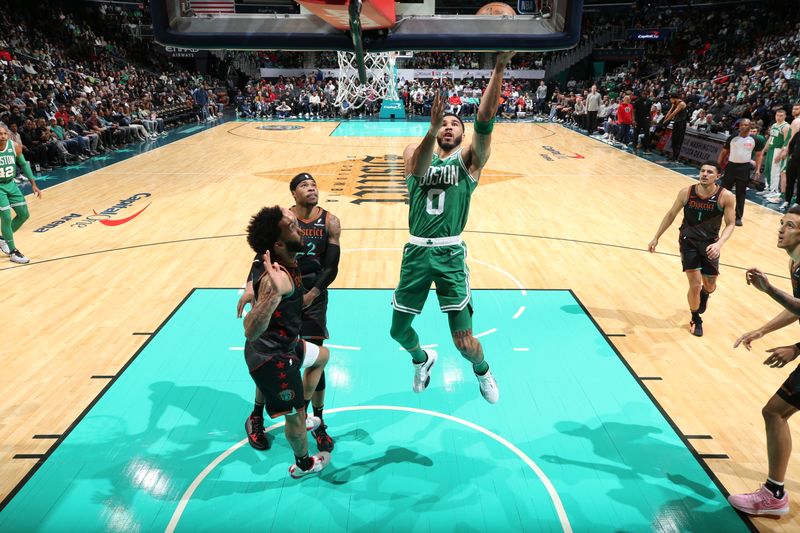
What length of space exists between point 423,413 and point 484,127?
7.48 ft

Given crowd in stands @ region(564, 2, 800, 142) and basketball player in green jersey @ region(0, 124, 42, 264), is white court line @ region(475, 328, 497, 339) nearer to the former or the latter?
basketball player in green jersey @ region(0, 124, 42, 264)

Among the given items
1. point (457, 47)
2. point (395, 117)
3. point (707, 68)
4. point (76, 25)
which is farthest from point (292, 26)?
point (76, 25)

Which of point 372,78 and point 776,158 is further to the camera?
point 372,78

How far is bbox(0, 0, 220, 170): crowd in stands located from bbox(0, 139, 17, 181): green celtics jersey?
15.9ft

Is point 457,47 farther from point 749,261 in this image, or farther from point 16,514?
point 749,261

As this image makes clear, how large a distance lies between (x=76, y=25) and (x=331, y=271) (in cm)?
3044

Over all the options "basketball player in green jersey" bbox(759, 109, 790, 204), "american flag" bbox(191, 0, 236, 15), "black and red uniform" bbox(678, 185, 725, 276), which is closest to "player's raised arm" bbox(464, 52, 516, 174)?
"american flag" bbox(191, 0, 236, 15)

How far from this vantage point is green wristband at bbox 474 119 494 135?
369cm

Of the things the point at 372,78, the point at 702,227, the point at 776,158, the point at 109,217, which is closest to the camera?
the point at 702,227

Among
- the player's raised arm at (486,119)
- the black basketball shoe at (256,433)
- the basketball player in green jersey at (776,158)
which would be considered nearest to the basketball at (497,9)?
the player's raised arm at (486,119)

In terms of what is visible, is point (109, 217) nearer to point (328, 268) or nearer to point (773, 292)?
point (328, 268)

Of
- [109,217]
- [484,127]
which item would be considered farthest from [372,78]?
[484,127]

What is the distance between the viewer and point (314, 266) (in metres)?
4.18

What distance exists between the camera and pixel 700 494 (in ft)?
12.4
